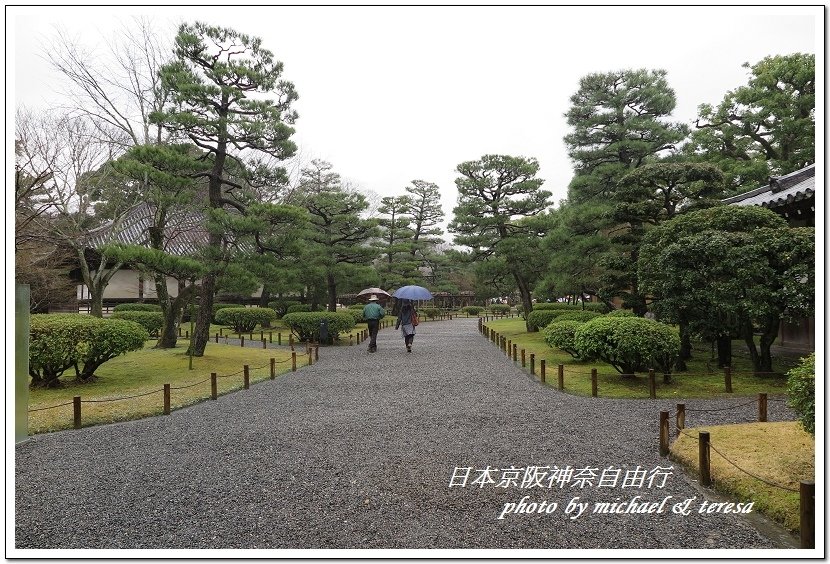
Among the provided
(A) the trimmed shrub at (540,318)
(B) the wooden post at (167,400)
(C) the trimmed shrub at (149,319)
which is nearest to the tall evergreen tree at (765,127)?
(A) the trimmed shrub at (540,318)

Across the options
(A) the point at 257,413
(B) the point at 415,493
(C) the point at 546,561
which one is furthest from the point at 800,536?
(A) the point at 257,413

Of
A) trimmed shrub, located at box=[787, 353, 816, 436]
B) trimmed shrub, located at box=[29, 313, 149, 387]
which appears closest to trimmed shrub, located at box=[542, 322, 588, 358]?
trimmed shrub, located at box=[787, 353, 816, 436]

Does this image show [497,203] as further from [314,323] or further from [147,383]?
[147,383]

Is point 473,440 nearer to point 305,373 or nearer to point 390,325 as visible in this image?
point 305,373

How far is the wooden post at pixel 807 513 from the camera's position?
2725 mm

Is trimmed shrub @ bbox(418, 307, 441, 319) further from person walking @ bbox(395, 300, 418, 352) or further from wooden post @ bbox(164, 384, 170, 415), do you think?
wooden post @ bbox(164, 384, 170, 415)

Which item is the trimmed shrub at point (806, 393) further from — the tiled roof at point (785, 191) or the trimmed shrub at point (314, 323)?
the trimmed shrub at point (314, 323)

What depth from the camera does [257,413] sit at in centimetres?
700

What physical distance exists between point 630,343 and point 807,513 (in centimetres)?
571

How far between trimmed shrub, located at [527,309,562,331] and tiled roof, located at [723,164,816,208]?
24.0ft

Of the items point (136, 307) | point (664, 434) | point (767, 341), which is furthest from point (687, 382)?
point (136, 307)

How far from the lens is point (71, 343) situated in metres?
8.02

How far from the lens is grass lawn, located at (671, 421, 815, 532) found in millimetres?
3475

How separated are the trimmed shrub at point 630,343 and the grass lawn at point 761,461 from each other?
2766 mm
